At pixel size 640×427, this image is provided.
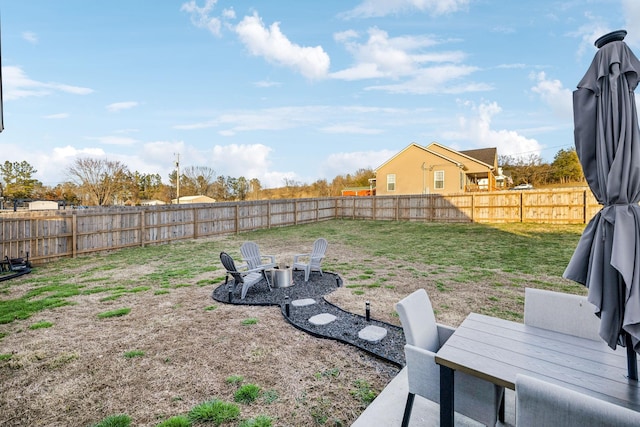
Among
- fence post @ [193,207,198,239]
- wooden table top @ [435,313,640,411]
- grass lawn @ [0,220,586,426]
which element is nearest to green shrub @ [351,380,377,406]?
grass lawn @ [0,220,586,426]

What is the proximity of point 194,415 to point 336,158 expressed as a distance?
45823 mm

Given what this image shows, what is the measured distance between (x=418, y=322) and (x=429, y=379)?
411 millimetres

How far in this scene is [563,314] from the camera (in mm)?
2201

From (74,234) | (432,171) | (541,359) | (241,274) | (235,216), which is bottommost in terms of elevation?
(241,274)

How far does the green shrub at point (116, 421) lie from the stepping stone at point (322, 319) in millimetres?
2383

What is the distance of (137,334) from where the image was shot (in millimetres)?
3945

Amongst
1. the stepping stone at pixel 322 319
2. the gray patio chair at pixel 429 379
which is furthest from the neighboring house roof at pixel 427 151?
the gray patio chair at pixel 429 379

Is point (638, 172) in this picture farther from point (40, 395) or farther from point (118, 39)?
point (118, 39)

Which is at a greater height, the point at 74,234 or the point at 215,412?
the point at 74,234

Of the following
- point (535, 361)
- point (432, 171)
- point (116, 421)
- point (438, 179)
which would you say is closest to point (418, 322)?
point (535, 361)

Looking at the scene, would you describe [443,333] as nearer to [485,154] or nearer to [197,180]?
[485,154]

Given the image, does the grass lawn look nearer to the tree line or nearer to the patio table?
the patio table

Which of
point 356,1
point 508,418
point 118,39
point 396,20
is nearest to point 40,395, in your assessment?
point 508,418

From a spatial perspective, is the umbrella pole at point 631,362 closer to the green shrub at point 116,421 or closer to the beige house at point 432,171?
the green shrub at point 116,421
